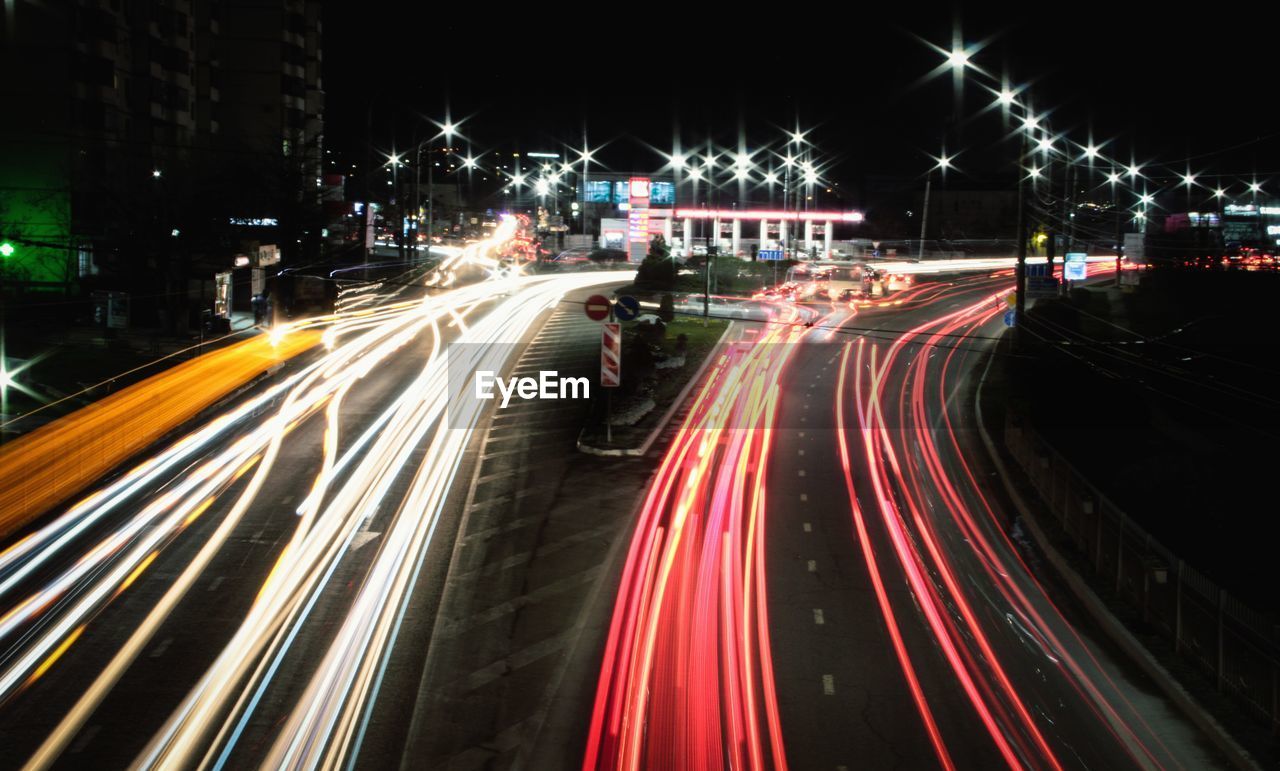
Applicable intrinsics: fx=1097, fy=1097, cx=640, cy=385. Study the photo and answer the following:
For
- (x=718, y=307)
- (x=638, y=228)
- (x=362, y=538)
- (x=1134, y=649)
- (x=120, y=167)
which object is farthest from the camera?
(x=638, y=228)

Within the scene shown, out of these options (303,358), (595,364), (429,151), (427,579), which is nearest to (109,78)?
(429,151)

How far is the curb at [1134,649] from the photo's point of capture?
1099cm

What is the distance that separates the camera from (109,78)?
51438 millimetres

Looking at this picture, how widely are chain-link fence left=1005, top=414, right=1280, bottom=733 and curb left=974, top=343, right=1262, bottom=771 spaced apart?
0.40 metres

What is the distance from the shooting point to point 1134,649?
13906 mm

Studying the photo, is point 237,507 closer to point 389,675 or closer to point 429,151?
point 389,675

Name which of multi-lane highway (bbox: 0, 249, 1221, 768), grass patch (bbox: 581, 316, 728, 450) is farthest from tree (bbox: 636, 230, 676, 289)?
multi-lane highway (bbox: 0, 249, 1221, 768)

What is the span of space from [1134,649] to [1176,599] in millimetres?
889

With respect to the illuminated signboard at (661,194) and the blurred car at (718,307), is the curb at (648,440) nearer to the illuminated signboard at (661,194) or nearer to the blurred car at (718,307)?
the blurred car at (718,307)

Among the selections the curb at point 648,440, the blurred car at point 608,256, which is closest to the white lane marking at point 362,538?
the curb at point 648,440

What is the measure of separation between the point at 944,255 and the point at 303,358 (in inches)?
2662


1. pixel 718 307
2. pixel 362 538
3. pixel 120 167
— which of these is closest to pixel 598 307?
pixel 362 538

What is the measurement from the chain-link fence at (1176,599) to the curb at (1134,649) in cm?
40

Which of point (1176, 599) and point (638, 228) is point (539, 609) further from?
point (638, 228)
